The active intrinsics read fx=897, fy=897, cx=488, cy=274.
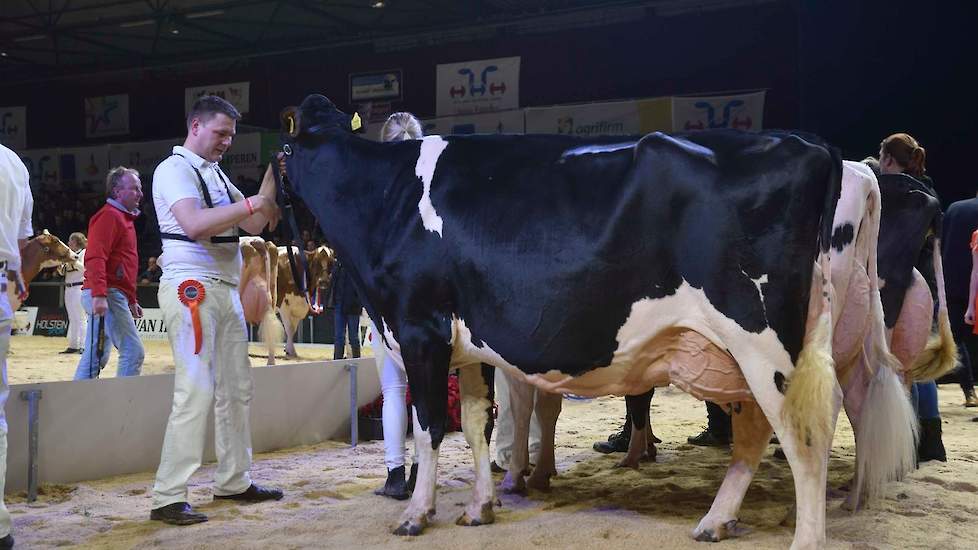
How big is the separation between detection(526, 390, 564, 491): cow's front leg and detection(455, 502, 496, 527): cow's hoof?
840mm

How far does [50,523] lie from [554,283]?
2.61 meters

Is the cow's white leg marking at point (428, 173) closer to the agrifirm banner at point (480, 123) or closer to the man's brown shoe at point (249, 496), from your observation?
the man's brown shoe at point (249, 496)

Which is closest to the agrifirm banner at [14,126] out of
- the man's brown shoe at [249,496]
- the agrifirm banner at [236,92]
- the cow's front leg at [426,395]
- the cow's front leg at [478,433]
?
the agrifirm banner at [236,92]

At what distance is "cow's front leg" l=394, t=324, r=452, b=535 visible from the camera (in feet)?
13.1

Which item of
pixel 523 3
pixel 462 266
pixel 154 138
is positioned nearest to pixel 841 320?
pixel 462 266

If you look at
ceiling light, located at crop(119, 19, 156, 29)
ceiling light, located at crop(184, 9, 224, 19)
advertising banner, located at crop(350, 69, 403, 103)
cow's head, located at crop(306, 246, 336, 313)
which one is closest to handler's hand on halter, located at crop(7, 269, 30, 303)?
cow's head, located at crop(306, 246, 336, 313)

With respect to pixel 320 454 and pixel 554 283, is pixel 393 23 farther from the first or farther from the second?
pixel 554 283

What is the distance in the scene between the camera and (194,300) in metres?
4.32

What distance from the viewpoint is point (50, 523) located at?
4.18 m

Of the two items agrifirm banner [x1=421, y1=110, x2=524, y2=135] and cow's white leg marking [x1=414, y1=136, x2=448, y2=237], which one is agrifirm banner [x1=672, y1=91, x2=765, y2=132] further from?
cow's white leg marking [x1=414, y1=136, x2=448, y2=237]

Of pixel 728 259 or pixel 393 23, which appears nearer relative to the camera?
pixel 728 259

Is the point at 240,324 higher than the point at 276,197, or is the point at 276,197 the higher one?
the point at 276,197

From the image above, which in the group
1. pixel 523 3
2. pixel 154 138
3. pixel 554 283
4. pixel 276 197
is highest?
pixel 523 3

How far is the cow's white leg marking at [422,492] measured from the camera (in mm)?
3979
